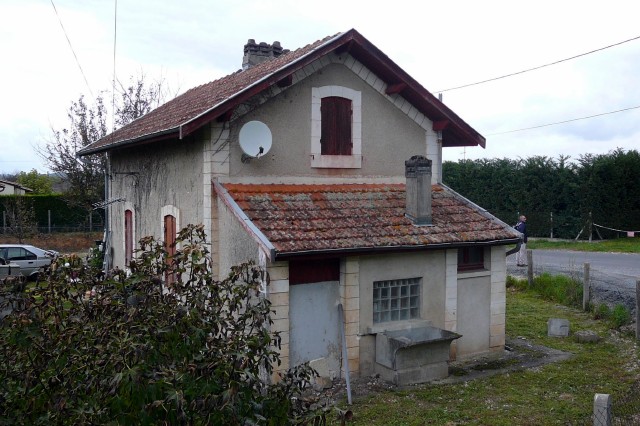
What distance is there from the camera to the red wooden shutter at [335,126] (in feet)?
37.1

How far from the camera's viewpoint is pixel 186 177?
1119 cm

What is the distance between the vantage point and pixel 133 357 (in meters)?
3.50

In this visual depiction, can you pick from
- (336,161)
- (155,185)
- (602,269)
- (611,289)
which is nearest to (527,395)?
(336,161)

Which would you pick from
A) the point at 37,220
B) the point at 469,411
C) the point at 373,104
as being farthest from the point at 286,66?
the point at 37,220

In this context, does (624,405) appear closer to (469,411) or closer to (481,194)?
(469,411)

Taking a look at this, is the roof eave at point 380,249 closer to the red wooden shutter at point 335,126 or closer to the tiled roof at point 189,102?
the red wooden shutter at point 335,126

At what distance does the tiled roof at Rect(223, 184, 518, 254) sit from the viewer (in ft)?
31.3

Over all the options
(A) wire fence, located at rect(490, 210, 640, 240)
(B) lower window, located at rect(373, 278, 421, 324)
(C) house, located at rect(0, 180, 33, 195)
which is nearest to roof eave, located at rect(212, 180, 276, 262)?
(B) lower window, located at rect(373, 278, 421, 324)

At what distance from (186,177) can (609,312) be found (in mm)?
9710

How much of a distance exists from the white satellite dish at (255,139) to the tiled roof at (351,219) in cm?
62

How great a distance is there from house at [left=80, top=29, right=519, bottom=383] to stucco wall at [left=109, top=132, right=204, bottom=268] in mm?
56

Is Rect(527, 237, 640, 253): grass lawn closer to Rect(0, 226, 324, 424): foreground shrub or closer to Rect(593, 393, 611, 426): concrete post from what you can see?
Rect(593, 393, 611, 426): concrete post

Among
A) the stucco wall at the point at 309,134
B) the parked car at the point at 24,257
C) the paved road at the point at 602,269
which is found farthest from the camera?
the parked car at the point at 24,257

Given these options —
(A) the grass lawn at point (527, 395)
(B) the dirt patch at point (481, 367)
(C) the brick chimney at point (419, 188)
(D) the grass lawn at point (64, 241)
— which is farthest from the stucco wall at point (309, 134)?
(D) the grass lawn at point (64, 241)
